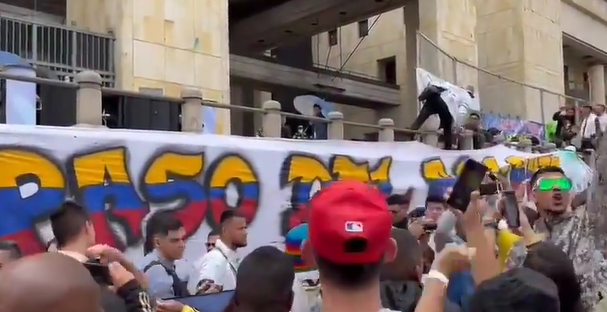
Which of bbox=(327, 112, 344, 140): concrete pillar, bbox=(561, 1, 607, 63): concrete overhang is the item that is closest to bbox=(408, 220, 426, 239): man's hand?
bbox=(327, 112, 344, 140): concrete pillar

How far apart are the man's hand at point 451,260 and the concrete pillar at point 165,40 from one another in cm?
938

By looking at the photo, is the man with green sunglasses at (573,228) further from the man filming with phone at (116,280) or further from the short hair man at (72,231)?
the short hair man at (72,231)

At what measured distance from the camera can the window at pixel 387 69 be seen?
97.8ft

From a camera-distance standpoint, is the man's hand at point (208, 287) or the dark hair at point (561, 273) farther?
the man's hand at point (208, 287)

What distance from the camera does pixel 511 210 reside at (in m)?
4.07

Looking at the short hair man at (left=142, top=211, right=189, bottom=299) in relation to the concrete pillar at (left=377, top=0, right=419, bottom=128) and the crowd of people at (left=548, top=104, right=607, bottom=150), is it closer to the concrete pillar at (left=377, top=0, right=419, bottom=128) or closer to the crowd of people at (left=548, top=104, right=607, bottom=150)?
the crowd of people at (left=548, top=104, right=607, bottom=150)

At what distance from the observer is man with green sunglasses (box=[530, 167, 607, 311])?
3609 mm

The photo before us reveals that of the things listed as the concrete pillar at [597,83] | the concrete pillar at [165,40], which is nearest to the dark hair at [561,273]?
the concrete pillar at [165,40]

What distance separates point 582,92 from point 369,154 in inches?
1103

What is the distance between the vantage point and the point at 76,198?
6.30 meters

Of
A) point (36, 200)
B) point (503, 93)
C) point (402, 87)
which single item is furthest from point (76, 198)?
point (402, 87)

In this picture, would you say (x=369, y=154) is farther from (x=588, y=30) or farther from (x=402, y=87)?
(x=588, y=30)

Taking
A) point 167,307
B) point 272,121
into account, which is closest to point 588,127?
point 272,121

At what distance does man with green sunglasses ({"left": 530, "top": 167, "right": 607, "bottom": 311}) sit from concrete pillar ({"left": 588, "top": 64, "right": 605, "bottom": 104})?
107ft
